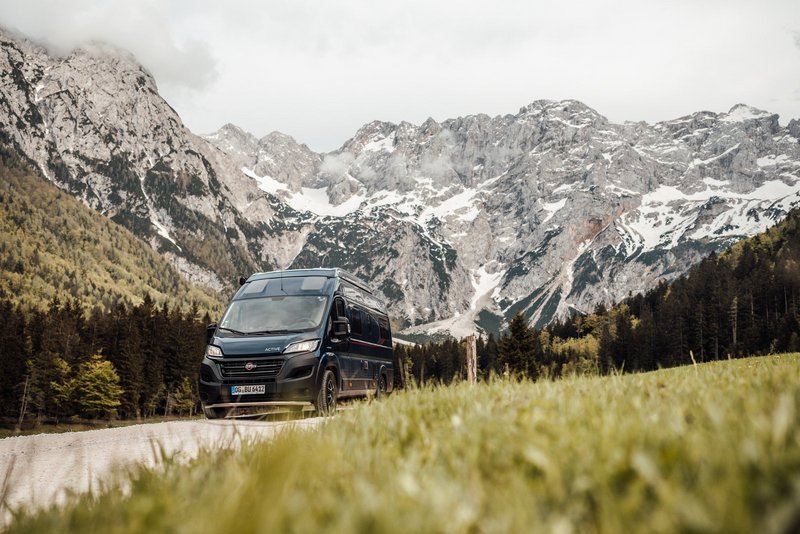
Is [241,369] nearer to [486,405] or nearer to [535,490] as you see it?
[486,405]

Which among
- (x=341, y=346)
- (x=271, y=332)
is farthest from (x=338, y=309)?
(x=271, y=332)

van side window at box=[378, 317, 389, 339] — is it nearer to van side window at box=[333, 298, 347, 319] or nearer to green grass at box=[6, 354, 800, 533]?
van side window at box=[333, 298, 347, 319]

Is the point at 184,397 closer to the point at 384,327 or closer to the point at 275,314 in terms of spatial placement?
the point at 384,327

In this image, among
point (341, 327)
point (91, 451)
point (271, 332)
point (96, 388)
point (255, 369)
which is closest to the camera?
point (91, 451)

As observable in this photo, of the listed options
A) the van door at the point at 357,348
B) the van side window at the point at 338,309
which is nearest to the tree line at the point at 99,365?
the van door at the point at 357,348

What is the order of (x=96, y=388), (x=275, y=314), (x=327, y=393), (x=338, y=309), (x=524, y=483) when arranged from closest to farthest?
(x=524, y=483) < (x=327, y=393) < (x=275, y=314) < (x=338, y=309) < (x=96, y=388)

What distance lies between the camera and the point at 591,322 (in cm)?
15238

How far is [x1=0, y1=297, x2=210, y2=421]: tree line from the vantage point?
225 ft

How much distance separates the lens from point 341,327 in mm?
15211

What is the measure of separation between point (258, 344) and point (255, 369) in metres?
0.62

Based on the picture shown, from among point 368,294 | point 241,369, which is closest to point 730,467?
point 241,369

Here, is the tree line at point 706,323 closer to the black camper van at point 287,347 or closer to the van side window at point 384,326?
the van side window at point 384,326

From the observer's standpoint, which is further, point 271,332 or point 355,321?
point 355,321

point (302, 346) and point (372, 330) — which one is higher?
point (372, 330)
